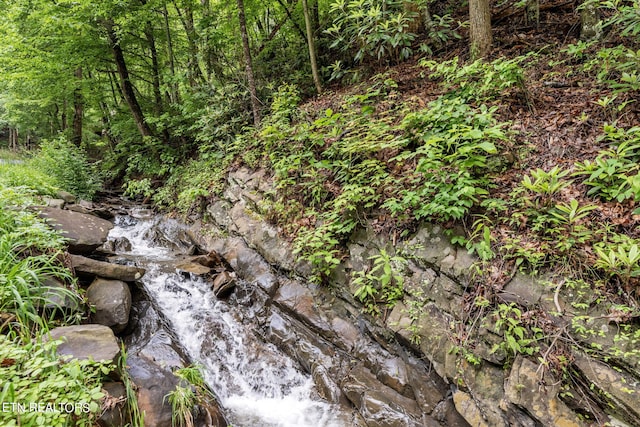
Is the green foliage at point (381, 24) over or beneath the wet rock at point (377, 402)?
over

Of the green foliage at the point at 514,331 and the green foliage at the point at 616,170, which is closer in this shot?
the green foliage at the point at 514,331

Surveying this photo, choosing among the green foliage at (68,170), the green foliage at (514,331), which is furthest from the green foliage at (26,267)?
the green foliage at (68,170)

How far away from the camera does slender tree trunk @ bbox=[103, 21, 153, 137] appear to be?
1022 cm

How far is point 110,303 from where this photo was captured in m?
4.20

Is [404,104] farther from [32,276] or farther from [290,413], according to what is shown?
[32,276]

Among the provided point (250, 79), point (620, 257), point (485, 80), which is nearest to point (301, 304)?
point (620, 257)

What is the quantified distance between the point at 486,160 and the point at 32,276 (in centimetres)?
573

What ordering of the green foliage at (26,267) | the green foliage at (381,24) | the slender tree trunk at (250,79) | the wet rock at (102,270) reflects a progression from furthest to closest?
Answer: 1. the slender tree trunk at (250,79)
2. the green foliage at (381,24)
3. the wet rock at (102,270)
4. the green foliage at (26,267)

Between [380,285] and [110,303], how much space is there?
376cm

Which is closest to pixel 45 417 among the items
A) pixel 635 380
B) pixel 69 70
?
pixel 635 380

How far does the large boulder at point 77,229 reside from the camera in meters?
4.84

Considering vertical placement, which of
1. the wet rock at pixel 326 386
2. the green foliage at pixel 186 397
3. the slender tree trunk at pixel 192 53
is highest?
the slender tree trunk at pixel 192 53

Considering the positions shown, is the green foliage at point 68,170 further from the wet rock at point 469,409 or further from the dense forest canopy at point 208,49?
the wet rock at point 469,409

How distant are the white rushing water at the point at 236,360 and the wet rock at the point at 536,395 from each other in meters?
1.93
